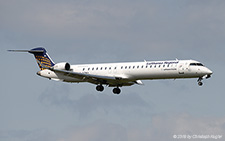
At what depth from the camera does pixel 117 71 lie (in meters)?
56.4

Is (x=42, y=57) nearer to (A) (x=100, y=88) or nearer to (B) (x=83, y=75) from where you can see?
(B) (x=83, y=75)

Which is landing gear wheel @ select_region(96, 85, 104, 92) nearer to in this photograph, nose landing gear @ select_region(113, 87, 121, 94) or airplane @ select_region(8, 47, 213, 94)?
airplane @ select_region(8, 47, 213, 94)

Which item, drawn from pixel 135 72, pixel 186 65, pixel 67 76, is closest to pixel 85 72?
pixel 67 76

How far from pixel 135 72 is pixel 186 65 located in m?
4.74

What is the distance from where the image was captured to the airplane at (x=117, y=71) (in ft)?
176

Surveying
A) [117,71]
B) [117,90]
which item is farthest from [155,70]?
[117,90]

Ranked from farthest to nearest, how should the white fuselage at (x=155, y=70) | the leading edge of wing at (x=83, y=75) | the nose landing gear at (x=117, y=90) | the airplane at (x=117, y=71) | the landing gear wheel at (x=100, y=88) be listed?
the nose landing gear at (x=117, y=90) < the landing gear wheel at (x=100, y=88) < the leading edge of wing at (x=83, y=75) < the airplane at (x=117, y=71) < the white fuselage at (x=155, y=70)

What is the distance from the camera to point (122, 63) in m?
56.7

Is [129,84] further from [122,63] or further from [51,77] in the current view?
[51,77]

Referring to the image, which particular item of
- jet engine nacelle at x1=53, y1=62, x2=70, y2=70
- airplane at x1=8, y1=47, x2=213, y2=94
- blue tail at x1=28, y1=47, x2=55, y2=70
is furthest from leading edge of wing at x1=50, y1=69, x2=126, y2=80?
blue tail at x1=28, y1=47, x2=55, y2=70

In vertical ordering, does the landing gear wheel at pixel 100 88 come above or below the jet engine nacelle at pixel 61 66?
below

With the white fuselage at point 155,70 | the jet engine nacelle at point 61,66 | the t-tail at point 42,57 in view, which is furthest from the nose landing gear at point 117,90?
the t-tail at point 42,57

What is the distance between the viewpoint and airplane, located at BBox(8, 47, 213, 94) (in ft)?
176

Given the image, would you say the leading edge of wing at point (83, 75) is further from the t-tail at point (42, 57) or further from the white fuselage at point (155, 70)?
the t-tail at point (42, 57)
